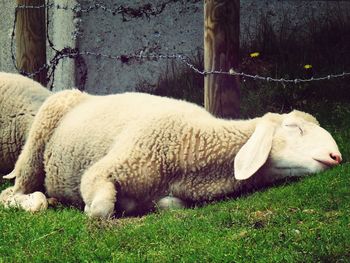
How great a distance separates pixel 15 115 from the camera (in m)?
7.18

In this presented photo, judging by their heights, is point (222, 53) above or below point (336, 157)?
above

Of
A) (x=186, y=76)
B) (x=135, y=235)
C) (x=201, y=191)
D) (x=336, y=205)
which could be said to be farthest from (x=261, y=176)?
(x=186, y=76)

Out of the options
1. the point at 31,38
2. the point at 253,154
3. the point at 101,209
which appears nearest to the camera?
the point at 101,209

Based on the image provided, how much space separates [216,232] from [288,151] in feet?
3.65

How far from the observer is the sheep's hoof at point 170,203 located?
17.4 ft

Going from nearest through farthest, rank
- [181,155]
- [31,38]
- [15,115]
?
[181,155] < [15,115] < [31,38]

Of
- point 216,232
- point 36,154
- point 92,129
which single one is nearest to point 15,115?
point 36,154

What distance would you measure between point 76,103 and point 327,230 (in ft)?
9.08

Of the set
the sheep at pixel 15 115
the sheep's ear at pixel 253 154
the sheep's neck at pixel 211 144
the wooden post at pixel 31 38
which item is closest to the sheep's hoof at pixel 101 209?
the sheep's neck at pixel 211 144

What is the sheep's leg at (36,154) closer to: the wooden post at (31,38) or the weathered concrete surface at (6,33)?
the wooden post at (31,38)

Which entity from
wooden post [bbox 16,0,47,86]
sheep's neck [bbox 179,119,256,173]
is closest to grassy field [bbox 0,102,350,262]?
sheep's neck [bbox 179,119,256,173]

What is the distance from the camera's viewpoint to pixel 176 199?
17.5 ft

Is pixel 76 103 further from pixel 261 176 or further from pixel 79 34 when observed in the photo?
pixel 79 34

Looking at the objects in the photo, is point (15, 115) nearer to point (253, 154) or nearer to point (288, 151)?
point (253, 154)
